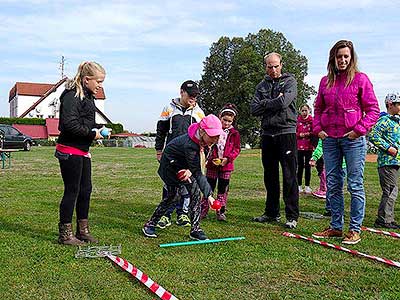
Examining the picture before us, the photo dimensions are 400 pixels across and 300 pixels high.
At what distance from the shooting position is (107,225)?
266 inches

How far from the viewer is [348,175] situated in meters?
5.82

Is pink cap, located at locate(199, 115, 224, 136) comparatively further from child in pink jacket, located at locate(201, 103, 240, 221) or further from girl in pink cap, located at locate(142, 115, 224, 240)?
child in pink jacket, located at locate(201, 103, 240, 221)

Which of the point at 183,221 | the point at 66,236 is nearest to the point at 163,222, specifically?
the point at 183,221

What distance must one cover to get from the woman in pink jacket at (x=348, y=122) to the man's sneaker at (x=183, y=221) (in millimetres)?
1742

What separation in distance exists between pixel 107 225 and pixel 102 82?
6.51ft

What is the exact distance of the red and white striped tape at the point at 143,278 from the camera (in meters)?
3.82

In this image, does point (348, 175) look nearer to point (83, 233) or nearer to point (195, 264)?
point (195, 264)

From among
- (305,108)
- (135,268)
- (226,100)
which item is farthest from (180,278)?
(226,100)

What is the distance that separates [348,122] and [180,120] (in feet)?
7.09

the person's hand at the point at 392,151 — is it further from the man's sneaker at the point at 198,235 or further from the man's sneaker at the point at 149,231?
the man's sneaker at the point at 149,231

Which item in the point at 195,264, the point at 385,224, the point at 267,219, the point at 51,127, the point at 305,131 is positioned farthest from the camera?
the point at 51,127

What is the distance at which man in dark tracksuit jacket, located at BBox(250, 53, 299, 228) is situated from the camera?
6.70m

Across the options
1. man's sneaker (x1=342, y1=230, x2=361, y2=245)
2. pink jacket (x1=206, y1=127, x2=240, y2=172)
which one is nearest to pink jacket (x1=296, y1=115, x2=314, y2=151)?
pink jacket (x1=206, y1=127, x2=240, y2=172)

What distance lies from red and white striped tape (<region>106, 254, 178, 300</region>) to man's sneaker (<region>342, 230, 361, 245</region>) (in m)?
2.45
